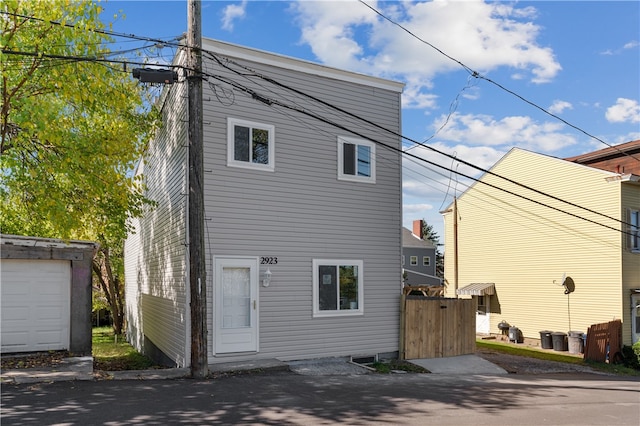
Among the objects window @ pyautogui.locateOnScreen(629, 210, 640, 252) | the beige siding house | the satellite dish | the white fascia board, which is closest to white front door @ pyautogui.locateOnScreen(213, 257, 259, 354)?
the white fascia board

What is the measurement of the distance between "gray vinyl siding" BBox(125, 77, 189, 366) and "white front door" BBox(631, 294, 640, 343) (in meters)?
17.0

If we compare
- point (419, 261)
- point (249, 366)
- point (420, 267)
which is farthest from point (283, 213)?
point (420, 267)

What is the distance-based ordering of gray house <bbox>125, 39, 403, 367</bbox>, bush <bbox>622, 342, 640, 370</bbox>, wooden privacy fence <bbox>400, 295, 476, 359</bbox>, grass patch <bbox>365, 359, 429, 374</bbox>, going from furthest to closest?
bush <bbox>622, 342, 640, 370</bbox> < wooden privacy fence <bbox>400, 295, 476, 359</bbox> < grass patch <bbox>365, 359, 429, 374</bbox> < gray house <bbox>125, 39, 403, 367</bbox>

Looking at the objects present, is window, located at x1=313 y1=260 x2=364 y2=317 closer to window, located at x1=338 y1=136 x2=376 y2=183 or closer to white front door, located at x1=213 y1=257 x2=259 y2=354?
white front door, located at x1=213 y1=257 x2=259 y2=354

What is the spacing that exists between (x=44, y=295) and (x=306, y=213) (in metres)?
6.66

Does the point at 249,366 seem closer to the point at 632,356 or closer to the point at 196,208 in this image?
the point at 196,208

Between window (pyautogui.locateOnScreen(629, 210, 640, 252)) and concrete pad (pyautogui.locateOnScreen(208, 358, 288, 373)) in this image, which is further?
window (pyautogui.locateOnScreen(629, 210, 640, 252))

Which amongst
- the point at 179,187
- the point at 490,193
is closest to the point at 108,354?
the point at 179,187

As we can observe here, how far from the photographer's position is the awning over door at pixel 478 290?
81.7 feet

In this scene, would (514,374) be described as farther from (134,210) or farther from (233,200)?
(134,210)

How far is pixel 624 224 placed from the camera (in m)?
19.8

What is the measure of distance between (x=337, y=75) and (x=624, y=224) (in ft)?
43.5

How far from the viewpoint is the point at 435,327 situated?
47.6 ft

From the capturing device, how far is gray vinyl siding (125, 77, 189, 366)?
1230cm
